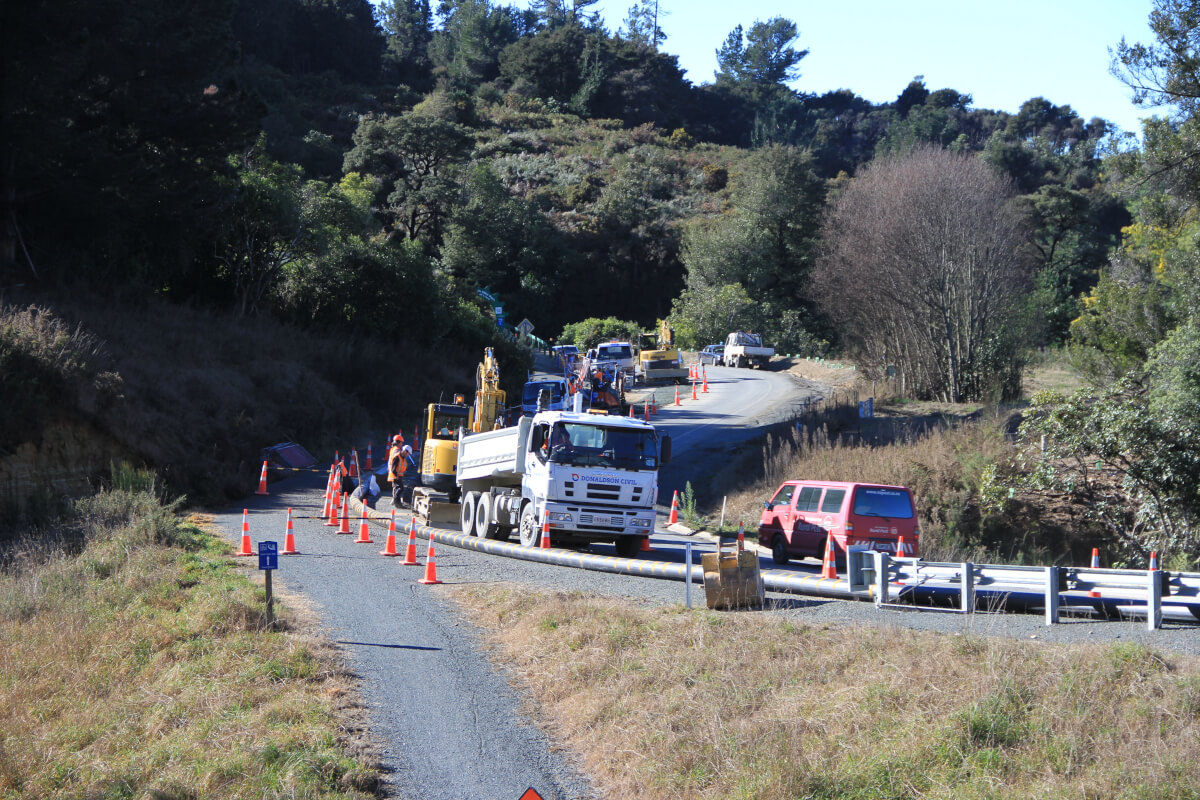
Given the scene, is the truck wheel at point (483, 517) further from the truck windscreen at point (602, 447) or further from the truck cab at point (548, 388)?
the truck cab at point (548, 388)

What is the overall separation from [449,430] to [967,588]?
1581cm

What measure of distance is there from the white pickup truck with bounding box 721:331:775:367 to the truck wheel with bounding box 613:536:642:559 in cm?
4030

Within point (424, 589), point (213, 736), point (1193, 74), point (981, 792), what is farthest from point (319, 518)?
point (1193, 74)

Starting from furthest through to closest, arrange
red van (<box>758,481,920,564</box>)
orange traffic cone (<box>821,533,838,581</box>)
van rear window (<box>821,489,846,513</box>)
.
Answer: van rear window (<box>821,489,846,513</box>)
red van (<box>758,481,920,564</box>)
orange traffic cone (<box>821,533,838,581</box>)

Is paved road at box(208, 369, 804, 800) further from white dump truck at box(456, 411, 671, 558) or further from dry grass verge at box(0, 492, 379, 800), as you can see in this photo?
white dump truck at box(456, 411, 671, 558)

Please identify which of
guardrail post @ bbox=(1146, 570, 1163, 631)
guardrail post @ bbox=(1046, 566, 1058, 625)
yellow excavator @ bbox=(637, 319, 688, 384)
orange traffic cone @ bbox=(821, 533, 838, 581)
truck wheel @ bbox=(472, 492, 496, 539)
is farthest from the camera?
yellow excavator @ bbox=(637, 319, 688, 384)

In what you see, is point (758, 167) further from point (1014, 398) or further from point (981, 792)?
point (981, 792)

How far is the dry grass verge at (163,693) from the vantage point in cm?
878

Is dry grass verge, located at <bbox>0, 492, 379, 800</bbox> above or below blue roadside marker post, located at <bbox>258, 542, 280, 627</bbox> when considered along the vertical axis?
below

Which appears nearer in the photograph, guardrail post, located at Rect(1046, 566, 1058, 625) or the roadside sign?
guardrail post, located at Rect(1046, 566, 1058, 625)

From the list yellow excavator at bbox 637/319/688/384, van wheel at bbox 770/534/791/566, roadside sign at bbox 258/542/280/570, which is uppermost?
yellow excavator at bbox 637/319/688/384

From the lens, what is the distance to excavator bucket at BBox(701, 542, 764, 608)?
43.2 ft

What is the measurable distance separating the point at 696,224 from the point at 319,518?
2277 inches

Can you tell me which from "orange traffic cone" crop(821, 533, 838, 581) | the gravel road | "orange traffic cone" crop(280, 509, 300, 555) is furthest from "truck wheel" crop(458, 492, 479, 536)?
"orange traffic cone" crop(821, 533, 838, 581)
